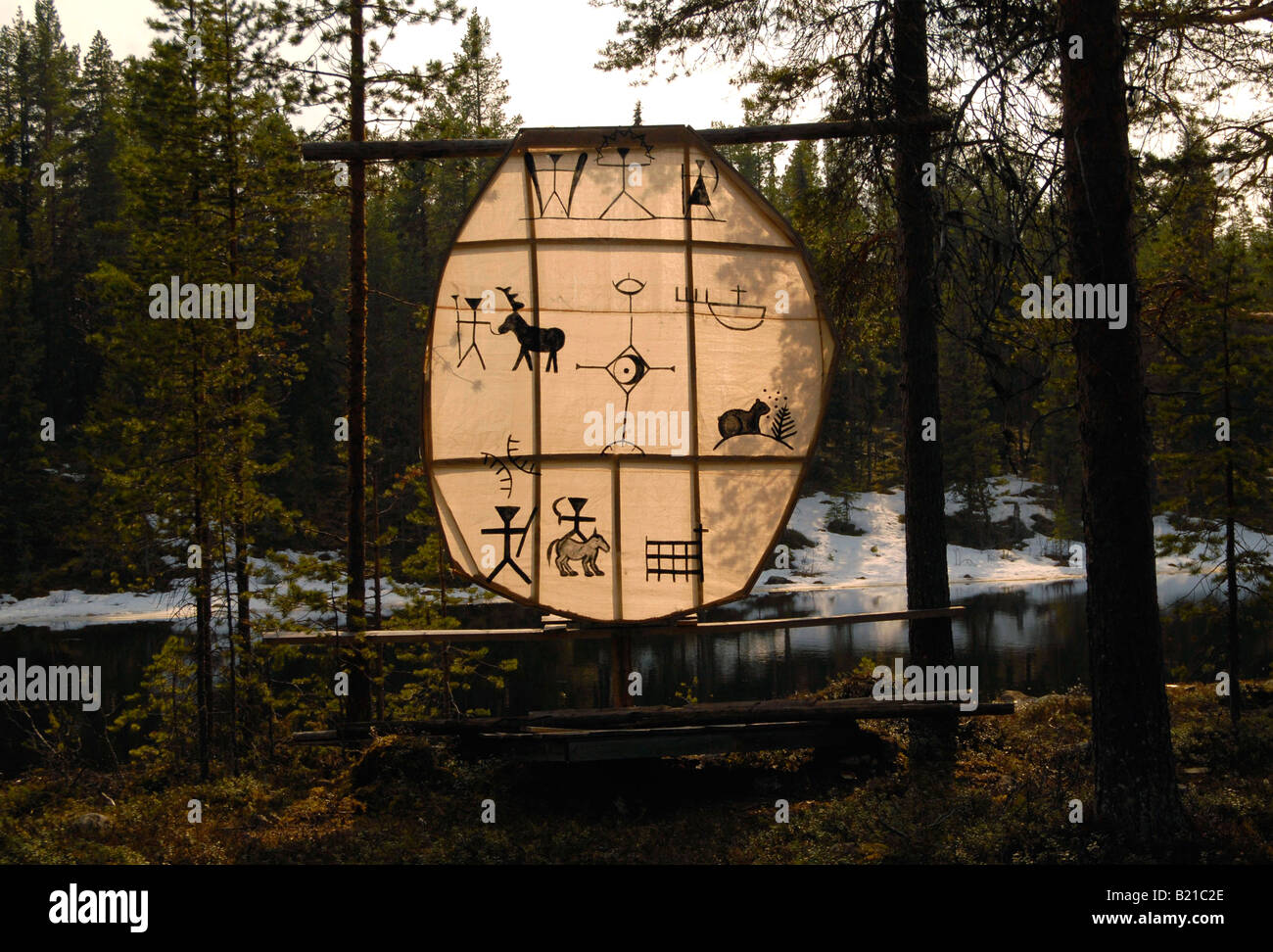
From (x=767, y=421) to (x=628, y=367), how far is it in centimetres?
117

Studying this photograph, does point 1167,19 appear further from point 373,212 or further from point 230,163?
point 373,212

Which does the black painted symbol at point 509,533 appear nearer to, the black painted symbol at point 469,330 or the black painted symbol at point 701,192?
the black painted symbol at point 469,330

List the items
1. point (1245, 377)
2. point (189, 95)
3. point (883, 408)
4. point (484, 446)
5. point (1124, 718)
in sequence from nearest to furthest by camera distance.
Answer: point (1124, 718) < point (484, 446) < point (1245, 377) < point (189, 95) < point (883, 408)

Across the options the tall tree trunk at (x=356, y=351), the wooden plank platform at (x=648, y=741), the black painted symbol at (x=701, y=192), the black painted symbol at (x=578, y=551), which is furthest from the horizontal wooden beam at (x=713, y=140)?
the wooden plank platform at (x=648, y=741)

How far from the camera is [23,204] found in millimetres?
43406

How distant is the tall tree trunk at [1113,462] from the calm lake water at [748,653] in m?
7.15

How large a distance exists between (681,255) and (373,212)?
47.9 metres

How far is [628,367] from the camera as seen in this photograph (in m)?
7.39

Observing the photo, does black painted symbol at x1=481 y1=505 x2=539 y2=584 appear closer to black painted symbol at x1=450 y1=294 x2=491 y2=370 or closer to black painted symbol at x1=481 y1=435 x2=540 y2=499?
black painted symbol at x1=481 y1=435 x2=540 y2=499

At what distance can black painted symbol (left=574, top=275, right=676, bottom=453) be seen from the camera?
24.2ft

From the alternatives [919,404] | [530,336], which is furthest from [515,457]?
[919,404]

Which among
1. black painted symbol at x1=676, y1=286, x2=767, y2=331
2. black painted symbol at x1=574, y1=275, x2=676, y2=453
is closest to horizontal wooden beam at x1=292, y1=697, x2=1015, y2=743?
black painted symbol at x1=574, y1=275, x2=676, y2=453


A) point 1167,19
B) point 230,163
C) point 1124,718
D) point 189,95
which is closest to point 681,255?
point 1124,718

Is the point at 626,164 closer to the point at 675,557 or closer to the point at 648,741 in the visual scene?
the point at 675,557
